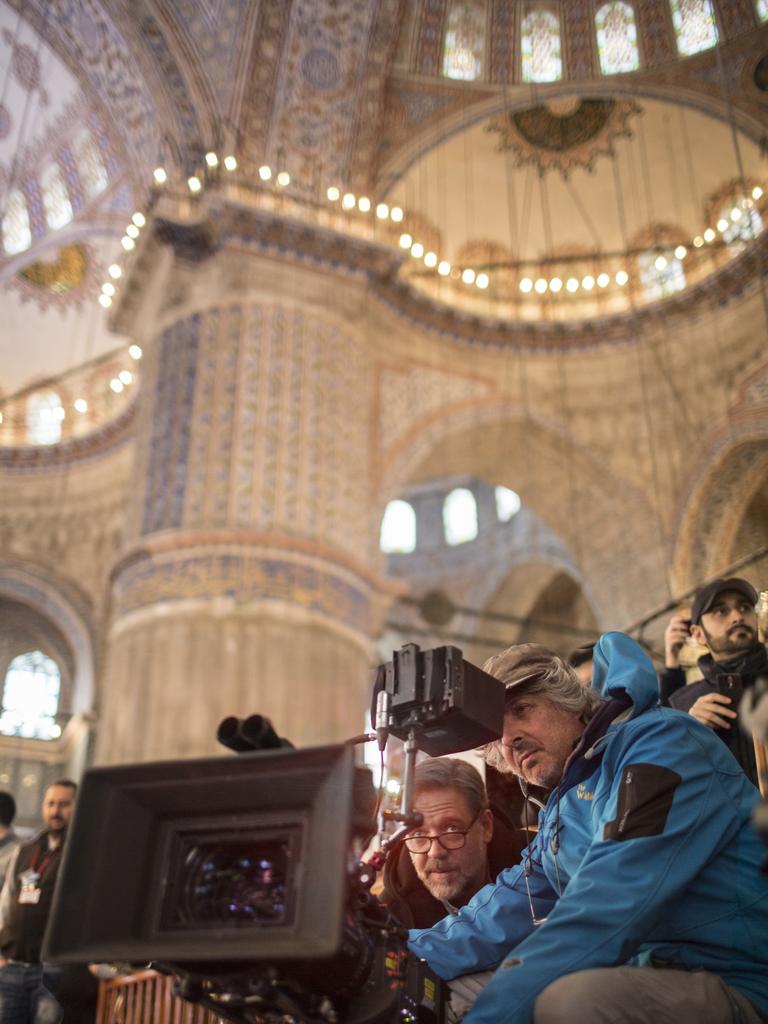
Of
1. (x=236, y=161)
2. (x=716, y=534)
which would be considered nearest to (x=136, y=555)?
(x=236, y=161)

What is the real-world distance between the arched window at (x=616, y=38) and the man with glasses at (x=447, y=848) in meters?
11.5

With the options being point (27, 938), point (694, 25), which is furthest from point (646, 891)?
point (694, 25)

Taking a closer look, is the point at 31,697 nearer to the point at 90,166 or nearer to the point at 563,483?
the point at 90,166

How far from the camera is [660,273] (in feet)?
44.3

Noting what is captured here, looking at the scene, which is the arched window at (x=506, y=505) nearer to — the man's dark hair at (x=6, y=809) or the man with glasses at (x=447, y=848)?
the man's dark hair at (x=6, y=809)

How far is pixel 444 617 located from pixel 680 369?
683 centimetres

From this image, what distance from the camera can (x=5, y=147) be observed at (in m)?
14.5

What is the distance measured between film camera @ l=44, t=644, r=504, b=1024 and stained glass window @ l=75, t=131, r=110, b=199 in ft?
44.6

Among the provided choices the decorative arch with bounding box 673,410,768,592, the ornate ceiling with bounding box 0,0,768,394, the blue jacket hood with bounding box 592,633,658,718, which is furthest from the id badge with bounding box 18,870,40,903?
the decorative arch with bounding box 673,410,768,592

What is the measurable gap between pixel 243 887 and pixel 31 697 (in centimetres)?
1542

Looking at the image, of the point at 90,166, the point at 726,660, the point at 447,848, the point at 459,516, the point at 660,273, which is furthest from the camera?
the point at 459,516

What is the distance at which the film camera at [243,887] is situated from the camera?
5.70 ft

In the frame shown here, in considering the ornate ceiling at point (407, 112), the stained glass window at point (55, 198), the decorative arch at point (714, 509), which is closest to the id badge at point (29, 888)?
the ornate ceiling at point (407, 112)

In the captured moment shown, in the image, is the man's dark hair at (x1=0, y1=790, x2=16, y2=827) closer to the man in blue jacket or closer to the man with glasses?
the man with glasses
